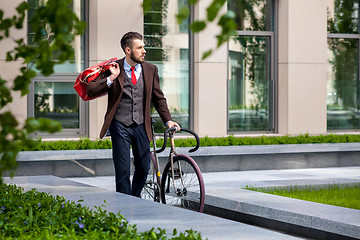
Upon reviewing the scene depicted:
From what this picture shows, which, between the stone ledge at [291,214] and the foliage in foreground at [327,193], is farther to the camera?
the foliage in foreground at [327,193]

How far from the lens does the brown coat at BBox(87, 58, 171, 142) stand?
292 inches

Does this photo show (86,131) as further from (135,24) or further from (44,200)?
(44,200)

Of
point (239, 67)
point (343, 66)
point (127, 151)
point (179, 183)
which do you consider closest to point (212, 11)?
point (179, 183)

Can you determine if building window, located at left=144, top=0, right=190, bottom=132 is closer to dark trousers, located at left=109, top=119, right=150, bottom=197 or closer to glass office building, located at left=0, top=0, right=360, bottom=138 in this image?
glass office building, located at left=0, top=0, right=360, bottom=138

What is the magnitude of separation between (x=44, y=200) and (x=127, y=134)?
1.46m

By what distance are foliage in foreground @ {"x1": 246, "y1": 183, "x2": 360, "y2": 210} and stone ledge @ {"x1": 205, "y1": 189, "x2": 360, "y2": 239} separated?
0.69 m

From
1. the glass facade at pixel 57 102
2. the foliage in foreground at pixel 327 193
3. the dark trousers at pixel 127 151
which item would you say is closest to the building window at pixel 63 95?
the glass facade at pixel 57 102

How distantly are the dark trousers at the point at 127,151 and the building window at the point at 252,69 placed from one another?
7484 mm

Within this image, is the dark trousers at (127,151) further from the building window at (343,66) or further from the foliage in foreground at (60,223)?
the building window at (343,66)

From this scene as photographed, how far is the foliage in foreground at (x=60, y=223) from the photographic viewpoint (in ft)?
15.7

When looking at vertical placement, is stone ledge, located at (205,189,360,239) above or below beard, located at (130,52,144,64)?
below

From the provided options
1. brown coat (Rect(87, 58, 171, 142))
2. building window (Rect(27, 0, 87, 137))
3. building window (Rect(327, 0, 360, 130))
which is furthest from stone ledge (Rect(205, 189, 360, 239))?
building window (Rect(327, 0, 360, 130))

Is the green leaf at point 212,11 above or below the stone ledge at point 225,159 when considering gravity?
above

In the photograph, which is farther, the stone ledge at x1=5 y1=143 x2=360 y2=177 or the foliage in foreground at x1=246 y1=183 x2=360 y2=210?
the stone ledge at x1=5 y1=143 x2=360 y2=177
